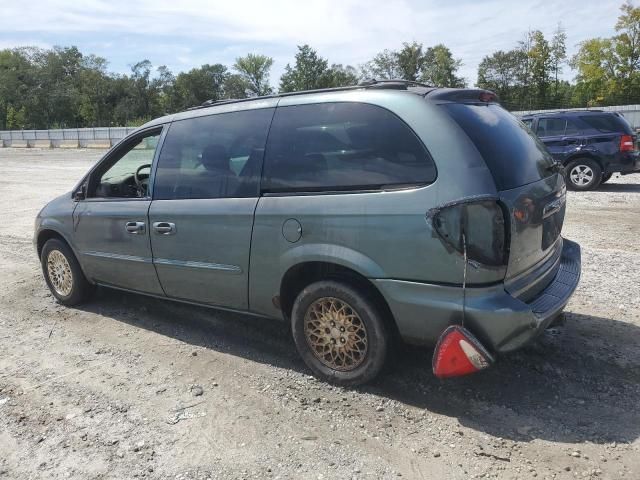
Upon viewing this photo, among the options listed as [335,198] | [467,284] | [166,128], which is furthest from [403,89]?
[166,128]

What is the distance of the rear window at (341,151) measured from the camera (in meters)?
3.12

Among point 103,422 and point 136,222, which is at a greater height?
point 136,222

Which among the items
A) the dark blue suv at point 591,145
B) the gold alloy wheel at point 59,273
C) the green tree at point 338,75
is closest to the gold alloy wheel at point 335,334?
the gold alloy wheel at point 59,273

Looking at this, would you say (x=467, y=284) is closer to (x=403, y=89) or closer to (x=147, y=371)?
(x=403, y=89)

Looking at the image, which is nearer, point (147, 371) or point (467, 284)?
point (467, 284)

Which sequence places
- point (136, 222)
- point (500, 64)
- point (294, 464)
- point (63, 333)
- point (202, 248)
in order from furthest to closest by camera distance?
point (500, 64), point (63, 333), point (136, 222), point (202, 248), point (294, 464)

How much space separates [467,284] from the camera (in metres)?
2.92

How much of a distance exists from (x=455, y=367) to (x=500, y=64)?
55.2 metres

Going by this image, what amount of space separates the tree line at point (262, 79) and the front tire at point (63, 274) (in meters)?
44.6

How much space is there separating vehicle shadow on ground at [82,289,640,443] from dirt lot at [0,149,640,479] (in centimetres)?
1

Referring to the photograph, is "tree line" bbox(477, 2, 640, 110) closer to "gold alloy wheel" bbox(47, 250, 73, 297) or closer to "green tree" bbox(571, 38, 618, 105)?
"green tree" bbox(571, 38, 618, 105)

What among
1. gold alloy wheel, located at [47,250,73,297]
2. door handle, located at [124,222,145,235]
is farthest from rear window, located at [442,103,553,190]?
gold alloy wheel, located at [47,250,73,297]

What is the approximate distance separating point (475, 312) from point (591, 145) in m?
10.9

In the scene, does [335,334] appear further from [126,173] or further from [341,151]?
[126,173]
